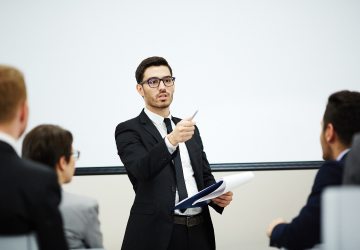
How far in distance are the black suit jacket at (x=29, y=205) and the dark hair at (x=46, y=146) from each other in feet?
1.22

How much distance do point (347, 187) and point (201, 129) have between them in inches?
84.6

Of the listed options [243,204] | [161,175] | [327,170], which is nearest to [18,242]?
[327,170]

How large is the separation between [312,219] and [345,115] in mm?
406

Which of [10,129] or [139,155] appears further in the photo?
[139,155]

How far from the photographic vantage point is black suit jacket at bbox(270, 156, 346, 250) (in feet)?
3.50

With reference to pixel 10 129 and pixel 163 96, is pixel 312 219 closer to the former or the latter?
pixel 10 129

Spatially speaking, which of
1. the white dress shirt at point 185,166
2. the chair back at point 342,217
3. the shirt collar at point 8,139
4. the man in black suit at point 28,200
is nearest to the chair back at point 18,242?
the man in black suit at point 28,200

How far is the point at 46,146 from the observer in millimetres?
1248

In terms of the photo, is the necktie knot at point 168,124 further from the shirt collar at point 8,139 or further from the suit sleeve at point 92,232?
the shirt collar at point 8,139

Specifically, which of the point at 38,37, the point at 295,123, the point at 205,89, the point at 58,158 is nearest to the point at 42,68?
the point at 38,37

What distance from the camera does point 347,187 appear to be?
842 millimetres

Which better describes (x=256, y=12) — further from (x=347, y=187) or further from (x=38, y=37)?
(x=347, y=187)

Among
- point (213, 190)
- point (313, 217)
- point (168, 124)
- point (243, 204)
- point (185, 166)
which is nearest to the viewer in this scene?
point (313, 217)

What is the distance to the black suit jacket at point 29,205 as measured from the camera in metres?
0.83
